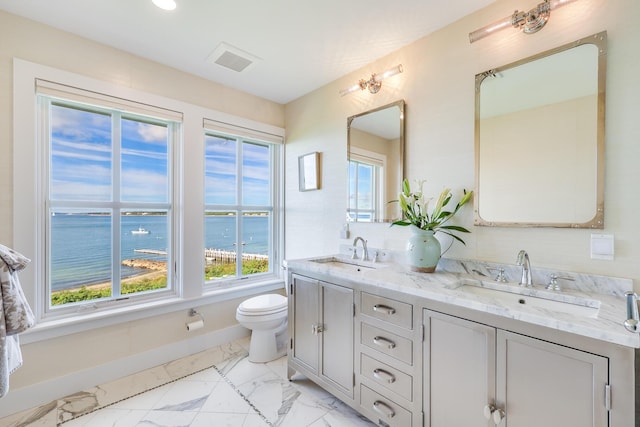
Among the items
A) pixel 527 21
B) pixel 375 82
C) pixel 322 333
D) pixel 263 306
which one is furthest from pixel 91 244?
pixel 527 21

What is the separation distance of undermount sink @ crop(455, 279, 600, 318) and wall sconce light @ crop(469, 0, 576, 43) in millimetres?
1356

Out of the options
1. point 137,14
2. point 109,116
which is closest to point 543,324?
point 137,14

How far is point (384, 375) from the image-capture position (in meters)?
1.52

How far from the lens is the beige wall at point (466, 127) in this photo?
4.06ft

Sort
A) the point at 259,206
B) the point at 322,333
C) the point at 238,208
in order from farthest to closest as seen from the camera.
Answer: the point at 259,206 < the point at 238,208 < the point at 322,333

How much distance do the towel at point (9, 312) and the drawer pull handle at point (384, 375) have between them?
1694 mm

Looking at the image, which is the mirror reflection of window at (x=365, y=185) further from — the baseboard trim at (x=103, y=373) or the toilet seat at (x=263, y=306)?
the baseboard trim at (x=103, y=373)

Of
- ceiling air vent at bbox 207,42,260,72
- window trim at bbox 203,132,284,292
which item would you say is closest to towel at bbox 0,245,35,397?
window trim at bbox 203,132,284,292

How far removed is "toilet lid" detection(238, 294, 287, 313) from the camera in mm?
2309

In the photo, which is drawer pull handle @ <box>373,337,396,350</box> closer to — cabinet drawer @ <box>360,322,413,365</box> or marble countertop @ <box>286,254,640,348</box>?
cabinet drawer @ <box>360,322,413,365</box>

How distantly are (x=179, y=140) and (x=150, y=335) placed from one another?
5.49 ft

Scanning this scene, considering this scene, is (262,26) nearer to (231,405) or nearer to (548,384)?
(548,384)

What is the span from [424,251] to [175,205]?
2104mm

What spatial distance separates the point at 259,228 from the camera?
3102 mm
